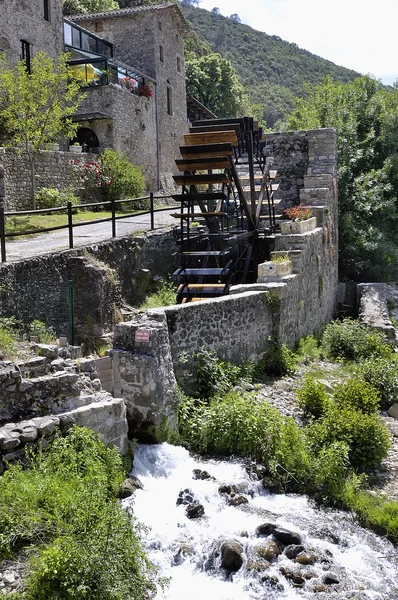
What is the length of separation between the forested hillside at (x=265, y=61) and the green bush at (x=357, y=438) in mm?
66362

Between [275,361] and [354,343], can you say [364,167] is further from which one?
[275,361]

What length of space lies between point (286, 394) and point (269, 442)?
2.06 meters

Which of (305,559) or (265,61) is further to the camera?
(265,61)

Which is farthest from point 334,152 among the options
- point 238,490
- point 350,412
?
point 238,490

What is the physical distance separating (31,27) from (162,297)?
13342 millimetres

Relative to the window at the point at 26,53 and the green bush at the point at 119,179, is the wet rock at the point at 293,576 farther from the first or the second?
the window at the point at 26,53

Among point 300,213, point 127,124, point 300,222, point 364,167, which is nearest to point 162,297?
point 300,222

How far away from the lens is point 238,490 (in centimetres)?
684

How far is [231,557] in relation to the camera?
5625 mm

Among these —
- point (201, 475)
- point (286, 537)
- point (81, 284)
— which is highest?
point (81, 284)

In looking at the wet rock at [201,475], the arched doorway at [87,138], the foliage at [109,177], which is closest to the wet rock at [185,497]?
the wet rock at [201,475]

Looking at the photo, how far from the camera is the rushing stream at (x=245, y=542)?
17.7ft

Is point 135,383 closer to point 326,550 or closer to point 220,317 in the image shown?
point 220,317

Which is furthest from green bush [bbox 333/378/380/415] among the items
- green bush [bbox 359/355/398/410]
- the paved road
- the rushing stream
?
the paved road
